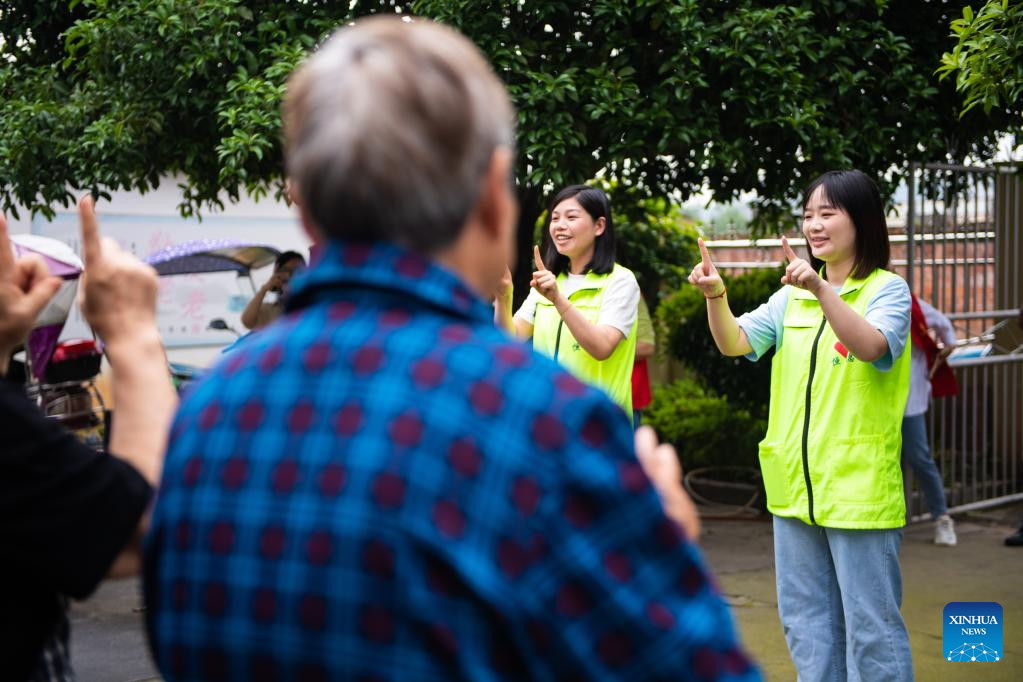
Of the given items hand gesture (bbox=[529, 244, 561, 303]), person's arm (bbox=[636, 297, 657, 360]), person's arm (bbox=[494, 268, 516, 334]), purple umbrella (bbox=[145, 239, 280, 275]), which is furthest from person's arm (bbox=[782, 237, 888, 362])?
purple umbrella (bbox=[145, 239, 280, 275])

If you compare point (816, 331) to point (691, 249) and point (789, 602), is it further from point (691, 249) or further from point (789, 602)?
point (691, 249)

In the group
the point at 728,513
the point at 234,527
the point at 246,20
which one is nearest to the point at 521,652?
the point at 234,527

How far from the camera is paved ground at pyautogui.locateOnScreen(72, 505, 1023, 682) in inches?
198

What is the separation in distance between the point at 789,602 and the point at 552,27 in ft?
13.3

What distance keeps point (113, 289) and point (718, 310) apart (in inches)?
99.2

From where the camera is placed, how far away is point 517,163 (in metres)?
6.25

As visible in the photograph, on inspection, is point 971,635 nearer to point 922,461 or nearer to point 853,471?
point 853,471

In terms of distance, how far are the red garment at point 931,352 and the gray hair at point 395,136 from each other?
522 cm

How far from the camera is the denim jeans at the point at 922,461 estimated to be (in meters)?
6.86

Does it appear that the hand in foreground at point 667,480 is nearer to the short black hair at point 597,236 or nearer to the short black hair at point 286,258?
the short black hair at point 597,236

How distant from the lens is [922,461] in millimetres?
6988

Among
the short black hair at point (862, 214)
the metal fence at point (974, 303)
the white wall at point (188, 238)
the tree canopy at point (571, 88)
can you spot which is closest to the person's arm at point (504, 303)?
the short black hair at point (862, 214)

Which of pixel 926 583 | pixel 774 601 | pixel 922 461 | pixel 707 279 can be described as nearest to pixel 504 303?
pixel 707 279

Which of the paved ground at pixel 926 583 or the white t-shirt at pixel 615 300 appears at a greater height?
the white t-shirt at pixel 615 300
